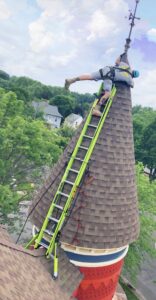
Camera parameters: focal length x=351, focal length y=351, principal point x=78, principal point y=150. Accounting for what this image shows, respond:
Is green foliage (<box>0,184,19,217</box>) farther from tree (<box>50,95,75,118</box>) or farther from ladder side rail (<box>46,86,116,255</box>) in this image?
tree (<box>50,95,75,118</box>)

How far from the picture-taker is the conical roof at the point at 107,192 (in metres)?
8.55

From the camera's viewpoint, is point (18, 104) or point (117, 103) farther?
point (18, 104)

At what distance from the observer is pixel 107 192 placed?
883cm

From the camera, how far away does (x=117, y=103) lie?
9.23 metres

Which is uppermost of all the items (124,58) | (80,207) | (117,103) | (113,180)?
(124,58)

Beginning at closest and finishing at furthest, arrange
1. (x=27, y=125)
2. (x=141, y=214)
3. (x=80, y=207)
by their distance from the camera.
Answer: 1. (x=80, y=207)
2. (x=27, y=125)
3. (x=141, y=214)

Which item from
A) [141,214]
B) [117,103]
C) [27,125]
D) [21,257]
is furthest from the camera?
[141,214]

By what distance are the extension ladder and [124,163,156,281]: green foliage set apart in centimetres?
1010

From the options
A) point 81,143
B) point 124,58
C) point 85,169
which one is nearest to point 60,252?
point 85,169

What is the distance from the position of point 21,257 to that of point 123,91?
4911mm

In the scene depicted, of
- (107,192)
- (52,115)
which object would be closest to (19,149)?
(107,192)

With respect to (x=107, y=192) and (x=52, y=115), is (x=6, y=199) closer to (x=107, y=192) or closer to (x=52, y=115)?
(x=107, y=192)

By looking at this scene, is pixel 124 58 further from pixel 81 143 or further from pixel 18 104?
pixel 18 104

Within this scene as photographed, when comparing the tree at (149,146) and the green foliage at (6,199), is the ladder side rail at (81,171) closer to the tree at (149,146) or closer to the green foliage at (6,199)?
the green foliage at (6,199)
